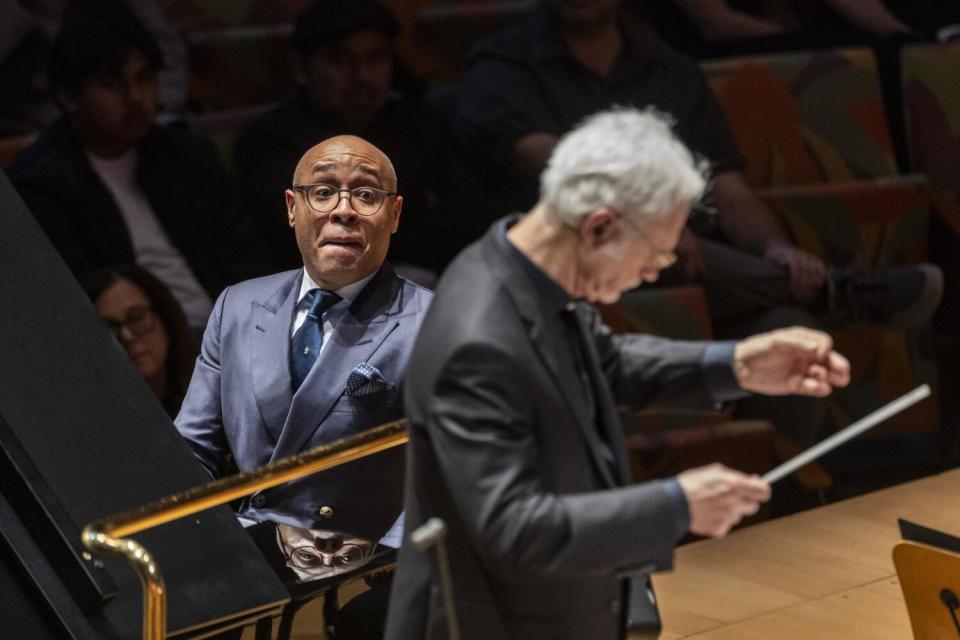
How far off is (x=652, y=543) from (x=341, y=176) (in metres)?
0.90

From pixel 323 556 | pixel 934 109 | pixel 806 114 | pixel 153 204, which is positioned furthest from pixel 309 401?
pixel 934 109

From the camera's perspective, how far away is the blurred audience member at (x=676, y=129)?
11.9 feet

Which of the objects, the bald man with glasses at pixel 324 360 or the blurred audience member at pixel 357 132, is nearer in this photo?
the bald man with glasses at pixel 324 360

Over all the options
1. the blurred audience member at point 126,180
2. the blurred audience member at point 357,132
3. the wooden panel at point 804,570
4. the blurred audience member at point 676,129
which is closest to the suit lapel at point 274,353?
the wooden panel at point 804,570

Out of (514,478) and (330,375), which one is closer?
(514,478)

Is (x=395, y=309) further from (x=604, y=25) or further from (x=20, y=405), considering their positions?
(x=604, y=25)

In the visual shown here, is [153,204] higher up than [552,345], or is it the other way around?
[153,204]

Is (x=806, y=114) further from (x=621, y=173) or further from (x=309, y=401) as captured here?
(x=621, y=173)

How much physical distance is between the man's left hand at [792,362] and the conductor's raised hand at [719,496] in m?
0.18

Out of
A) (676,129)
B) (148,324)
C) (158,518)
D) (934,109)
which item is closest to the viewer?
(158,518)

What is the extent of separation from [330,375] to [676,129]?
6.25 feet

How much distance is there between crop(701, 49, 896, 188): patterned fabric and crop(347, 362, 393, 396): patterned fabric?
2110mm

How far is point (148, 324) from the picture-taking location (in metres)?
2.89

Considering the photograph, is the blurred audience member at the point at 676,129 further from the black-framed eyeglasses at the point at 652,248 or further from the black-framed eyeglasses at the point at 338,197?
the black-framed eyeglasses at the point at 652,248
